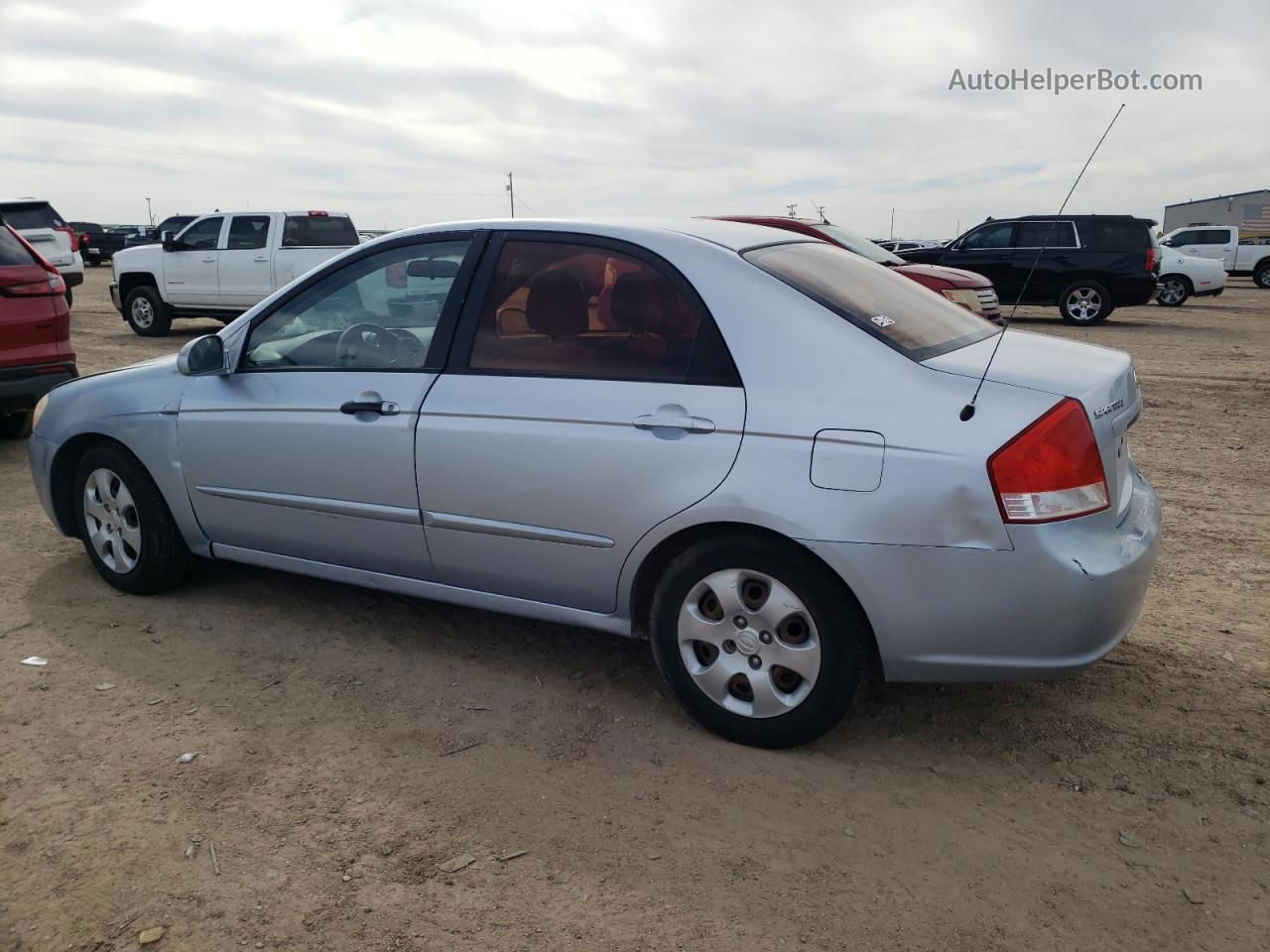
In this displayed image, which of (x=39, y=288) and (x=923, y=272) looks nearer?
(x=39, y=288)

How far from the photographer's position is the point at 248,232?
585 inches

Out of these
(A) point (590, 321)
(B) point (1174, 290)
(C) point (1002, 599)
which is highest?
(A) point (590, 321)

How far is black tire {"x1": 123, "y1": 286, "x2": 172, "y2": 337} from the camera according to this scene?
15.6 m

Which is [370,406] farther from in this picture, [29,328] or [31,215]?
[31,215]

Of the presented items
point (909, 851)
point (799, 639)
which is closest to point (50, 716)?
point (799, 639)

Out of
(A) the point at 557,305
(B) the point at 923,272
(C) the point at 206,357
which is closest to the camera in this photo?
(A) the point at 557,305

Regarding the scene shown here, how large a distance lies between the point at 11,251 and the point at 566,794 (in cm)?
639

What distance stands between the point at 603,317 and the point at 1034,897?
212cm

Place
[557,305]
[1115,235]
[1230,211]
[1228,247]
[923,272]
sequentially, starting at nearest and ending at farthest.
Result: [557,305] < [923,272] < [1115,235] < [1228,247] < [1230,211]

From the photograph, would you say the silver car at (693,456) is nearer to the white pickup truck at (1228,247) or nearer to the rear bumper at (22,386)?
the rear bumper at (22,386)

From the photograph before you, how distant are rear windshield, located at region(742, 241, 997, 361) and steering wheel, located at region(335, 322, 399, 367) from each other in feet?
4.56

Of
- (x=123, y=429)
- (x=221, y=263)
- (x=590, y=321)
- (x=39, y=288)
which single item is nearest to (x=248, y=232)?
(x=221, y=263)

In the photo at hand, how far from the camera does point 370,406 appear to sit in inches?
149

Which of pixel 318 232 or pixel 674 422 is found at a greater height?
pixel 318 232
